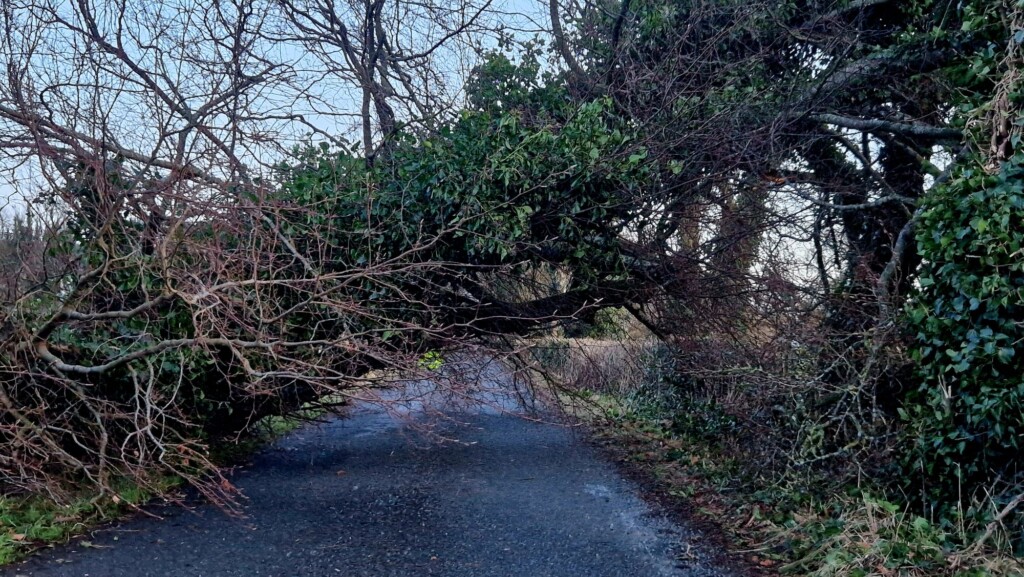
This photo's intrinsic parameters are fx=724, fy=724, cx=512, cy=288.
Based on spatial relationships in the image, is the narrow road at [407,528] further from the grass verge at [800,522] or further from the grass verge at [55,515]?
the grass verge at [800,522]

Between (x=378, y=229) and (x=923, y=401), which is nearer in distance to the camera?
(x=923, y=401)

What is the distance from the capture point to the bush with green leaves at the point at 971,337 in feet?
15.3

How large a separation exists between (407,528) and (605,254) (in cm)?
381

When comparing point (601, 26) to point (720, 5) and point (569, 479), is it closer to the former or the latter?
point (720, 5)

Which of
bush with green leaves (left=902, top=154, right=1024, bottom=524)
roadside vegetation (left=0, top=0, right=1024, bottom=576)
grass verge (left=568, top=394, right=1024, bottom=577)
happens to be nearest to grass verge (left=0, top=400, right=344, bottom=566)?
roadside vegetation (left=0, top=0, right=1024, bottom=576)

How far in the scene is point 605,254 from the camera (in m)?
8.47

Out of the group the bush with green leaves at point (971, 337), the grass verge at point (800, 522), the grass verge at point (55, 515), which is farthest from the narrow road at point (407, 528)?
the bush with green leaves at point (971, 337)

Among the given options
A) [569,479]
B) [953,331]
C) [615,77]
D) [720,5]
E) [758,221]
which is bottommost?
[569,479]

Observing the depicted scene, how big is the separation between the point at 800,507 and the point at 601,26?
6545mm

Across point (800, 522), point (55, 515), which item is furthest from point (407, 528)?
point (800, 522)

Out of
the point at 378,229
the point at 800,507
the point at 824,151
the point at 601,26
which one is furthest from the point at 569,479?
the point at 601,26

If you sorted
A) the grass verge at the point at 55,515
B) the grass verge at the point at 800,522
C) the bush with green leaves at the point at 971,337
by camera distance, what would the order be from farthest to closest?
the grass verge at the point at 55,515, the bush with green leaves at the point at 971,337, the grass verge at the point at 800,522

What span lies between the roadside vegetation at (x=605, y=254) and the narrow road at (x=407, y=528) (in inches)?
20.7

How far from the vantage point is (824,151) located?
30.5ft
